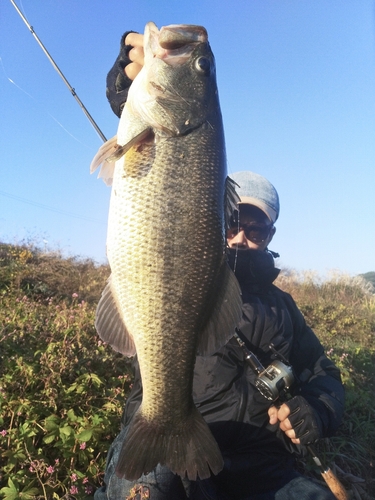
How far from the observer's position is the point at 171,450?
5.90 feet

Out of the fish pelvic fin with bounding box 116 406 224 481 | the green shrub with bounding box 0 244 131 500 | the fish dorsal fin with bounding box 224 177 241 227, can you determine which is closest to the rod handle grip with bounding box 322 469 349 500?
the fish pelvic fin with bounding box 116 406 224 481

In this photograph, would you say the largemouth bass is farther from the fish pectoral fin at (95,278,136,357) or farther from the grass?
the grass

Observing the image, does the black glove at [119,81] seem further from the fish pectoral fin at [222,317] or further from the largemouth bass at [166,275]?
the fish pectoral fin at [222,317]

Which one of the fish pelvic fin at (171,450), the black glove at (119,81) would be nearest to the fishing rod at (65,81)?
the black glove at (119,81)

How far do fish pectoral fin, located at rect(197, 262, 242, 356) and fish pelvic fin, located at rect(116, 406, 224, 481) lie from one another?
0.34 m

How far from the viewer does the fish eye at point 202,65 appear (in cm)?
209

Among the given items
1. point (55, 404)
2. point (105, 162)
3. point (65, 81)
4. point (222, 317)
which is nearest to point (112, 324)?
point (222, 317)

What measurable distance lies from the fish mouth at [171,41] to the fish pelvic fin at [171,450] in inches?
70.4

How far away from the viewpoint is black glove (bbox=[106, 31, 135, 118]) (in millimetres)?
2225

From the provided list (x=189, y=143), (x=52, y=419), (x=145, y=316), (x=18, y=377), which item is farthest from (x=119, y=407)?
(x=189, y=143)

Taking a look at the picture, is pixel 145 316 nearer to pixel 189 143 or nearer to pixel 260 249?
pixel 189 143

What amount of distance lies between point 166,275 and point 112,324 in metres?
0.35

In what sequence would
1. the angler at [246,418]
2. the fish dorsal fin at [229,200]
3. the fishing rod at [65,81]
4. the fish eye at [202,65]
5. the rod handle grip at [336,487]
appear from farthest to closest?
the fishing rod at [65,81], the rod handle grip at [336,487], the angler at [246,418], the fish eye at [202,65], the fish dorsal fin at [229,200]

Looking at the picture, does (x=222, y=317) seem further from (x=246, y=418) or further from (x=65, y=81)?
(x=65, y=81)
